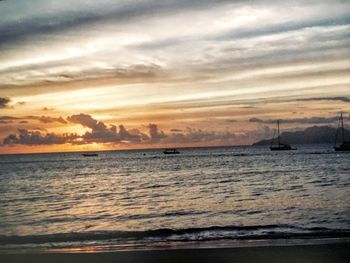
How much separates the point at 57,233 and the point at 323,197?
618cm

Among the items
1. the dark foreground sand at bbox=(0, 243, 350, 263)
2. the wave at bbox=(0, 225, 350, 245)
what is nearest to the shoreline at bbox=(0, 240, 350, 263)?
the dark foreground sand at bbox=(0, 243, 350, 263)

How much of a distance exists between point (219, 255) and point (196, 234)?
1717 millimetres

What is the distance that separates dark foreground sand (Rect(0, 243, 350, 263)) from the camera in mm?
3186

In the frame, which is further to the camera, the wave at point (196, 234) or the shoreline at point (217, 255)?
the wave at point (196, 234)

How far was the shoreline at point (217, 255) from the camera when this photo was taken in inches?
126

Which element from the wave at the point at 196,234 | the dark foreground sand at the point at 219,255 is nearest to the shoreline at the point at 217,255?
the dark foreground sand at the point at 219,255

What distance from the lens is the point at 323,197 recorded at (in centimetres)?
940

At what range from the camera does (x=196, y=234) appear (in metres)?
5.09

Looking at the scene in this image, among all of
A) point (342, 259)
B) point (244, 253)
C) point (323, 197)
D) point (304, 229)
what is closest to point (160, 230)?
point (304, 229)

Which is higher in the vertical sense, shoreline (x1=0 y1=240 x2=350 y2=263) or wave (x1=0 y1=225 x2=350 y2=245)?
shoreline (x1=0 y1=240 x2=350 y2=263)

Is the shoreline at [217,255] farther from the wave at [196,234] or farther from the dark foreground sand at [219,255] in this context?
the wave at [196,234]

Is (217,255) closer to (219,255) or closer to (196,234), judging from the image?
(219,255)

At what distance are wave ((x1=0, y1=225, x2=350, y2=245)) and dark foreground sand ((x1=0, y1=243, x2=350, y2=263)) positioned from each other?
1044 mm

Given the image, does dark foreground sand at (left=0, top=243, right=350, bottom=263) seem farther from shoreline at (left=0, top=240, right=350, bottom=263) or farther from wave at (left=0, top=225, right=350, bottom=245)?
wave at (left=0, top=225, right=350, bottom=245)
